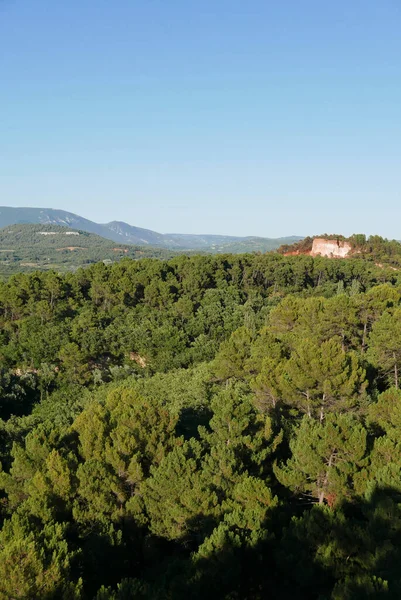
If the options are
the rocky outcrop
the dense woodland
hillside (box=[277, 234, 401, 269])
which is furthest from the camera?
the rocky outcrop

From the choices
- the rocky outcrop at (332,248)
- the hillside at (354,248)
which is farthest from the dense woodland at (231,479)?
the rocky outcrop at (332,248)

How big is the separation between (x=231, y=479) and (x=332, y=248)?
60277mm

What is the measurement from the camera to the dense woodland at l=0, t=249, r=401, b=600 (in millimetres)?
9547

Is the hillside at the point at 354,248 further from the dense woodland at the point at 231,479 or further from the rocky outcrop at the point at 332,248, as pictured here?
the dense woodland at the point at 231,479

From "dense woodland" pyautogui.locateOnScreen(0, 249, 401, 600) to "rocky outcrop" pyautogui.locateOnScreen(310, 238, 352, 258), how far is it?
3927 cm

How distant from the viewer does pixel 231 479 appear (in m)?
12.9

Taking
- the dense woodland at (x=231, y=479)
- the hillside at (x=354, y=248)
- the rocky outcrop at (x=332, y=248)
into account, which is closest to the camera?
the dense woodland at (x=231, y=479)

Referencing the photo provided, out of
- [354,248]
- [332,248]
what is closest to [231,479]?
[354,248]

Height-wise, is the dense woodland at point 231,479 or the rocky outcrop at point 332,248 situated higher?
the rocky outcrop at point 332,248

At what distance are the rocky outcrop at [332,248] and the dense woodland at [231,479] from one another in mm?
39268

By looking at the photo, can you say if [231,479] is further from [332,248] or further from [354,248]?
[332,248]

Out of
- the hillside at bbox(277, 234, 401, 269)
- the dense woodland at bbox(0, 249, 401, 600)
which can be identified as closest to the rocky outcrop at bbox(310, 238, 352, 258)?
the hillside at bbox(277, 234, 401, 269)

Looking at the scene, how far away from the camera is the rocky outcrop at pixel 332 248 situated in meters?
67.0

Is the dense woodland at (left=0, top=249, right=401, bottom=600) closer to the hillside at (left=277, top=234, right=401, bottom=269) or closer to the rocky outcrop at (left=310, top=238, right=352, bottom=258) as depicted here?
the hillside at (left=277, top=234, right=401, bottom=269)
